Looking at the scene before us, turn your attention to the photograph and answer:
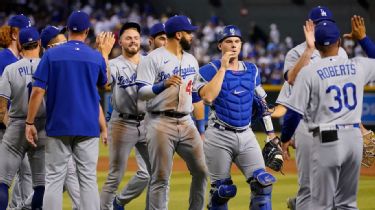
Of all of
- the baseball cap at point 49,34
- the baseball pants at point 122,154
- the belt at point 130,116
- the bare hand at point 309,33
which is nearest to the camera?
the bare hand at point 309,33

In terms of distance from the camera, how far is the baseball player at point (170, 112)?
27.1 feet

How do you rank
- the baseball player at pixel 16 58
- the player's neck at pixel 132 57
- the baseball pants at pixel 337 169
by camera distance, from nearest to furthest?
the baseball pants at pixel 337 169 < the baseball player at pixel 16 58 < the player's neck at pixel 132 57

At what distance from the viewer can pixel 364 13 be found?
1113 inches

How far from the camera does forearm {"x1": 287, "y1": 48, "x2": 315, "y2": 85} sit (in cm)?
779

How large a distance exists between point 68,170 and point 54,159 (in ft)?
2.71

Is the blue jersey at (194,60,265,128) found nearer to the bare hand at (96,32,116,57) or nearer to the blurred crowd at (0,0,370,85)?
the bare hand at (96,32,116,57)

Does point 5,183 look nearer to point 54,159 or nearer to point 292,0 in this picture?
point 54,159

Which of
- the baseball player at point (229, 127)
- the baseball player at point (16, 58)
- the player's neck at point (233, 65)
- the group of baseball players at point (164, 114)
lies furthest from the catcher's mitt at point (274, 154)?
the baseball player at point (16, 58)

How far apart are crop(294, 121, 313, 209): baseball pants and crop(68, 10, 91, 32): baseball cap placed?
2173 mm

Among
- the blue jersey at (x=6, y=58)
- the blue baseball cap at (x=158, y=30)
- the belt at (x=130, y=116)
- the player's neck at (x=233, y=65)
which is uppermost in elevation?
the blue baseball cap at (x=158, y=30)

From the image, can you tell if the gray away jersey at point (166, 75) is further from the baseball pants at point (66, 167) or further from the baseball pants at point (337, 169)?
the baseball pants at point (337, 169)

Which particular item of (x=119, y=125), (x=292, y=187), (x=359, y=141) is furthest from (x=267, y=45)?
(x=359, y=141)

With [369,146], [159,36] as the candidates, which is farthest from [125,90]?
[369,146]

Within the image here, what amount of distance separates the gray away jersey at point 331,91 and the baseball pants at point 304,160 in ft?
3.12
